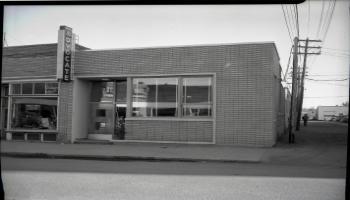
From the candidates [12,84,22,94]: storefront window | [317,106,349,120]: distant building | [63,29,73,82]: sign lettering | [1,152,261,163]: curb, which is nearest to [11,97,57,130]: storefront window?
[12,84,22,94]: storefront window

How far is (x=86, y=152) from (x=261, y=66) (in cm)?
812

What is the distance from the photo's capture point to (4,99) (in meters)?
23.0

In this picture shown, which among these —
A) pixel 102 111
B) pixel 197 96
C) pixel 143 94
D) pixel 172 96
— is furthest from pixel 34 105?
pixel 197 96

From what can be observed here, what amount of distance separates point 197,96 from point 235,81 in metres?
1.88

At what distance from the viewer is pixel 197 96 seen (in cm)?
1903

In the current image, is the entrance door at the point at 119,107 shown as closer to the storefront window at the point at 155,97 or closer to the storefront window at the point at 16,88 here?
the storefront window at the point at 155,97

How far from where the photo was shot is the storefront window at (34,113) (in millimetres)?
21131

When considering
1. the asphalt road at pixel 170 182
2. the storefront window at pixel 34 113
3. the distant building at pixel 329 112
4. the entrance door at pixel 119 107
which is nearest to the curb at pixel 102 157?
the asphalt road at pixel 170 182

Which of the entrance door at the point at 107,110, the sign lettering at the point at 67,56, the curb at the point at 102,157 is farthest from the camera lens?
the entrance door at the point at 107,110

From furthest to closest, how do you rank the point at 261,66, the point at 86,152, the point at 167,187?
the point at 261,66
the point at 86,152
the point at 167,187

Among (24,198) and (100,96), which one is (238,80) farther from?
(24,198)

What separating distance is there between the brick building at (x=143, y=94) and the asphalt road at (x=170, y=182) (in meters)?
5.75

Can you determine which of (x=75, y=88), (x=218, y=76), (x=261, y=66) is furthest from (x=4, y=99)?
(x=261, y=66)

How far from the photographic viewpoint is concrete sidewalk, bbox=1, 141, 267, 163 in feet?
47.4
